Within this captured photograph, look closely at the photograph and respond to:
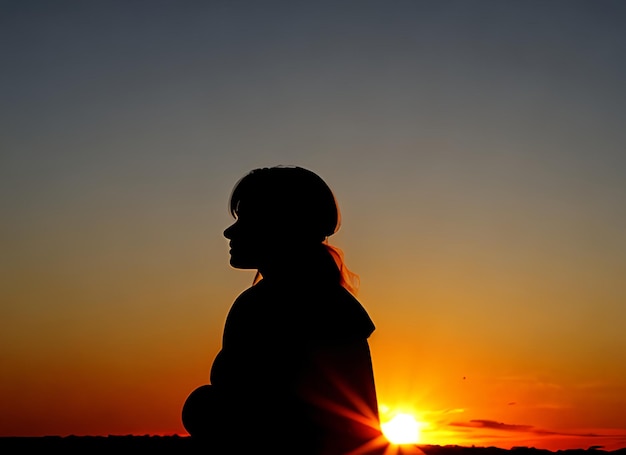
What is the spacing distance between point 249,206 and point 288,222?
18 centimetres

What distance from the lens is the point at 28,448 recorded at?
24.0 feet

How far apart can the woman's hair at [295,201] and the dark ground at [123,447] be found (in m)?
4.22

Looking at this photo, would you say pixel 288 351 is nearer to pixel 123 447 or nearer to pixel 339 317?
pixel 339 317

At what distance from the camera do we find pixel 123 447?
7.68 metres

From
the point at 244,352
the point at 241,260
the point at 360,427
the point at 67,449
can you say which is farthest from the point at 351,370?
the point at 67,449

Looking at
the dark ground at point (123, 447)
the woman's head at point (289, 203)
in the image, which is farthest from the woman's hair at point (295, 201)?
the dark ground at point (123, 447)

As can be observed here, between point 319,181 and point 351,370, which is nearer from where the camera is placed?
point 351,370

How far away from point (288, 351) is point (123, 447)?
5.24m

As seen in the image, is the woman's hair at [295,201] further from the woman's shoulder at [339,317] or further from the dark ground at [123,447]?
the dark ground at [123,447]

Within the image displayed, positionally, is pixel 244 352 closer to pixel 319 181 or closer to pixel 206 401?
pixel 206 401

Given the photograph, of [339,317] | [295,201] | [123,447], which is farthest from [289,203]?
[123,447]

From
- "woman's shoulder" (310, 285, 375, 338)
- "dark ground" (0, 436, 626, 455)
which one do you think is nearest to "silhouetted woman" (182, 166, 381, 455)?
"woman's shoulder" (310, 285, 375, 338)

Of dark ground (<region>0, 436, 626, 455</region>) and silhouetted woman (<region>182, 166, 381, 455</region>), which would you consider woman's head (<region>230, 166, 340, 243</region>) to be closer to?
silhouetted woman (<region>182, 166, 381, 455</region>)

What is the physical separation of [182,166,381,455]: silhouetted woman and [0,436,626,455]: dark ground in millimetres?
4220
